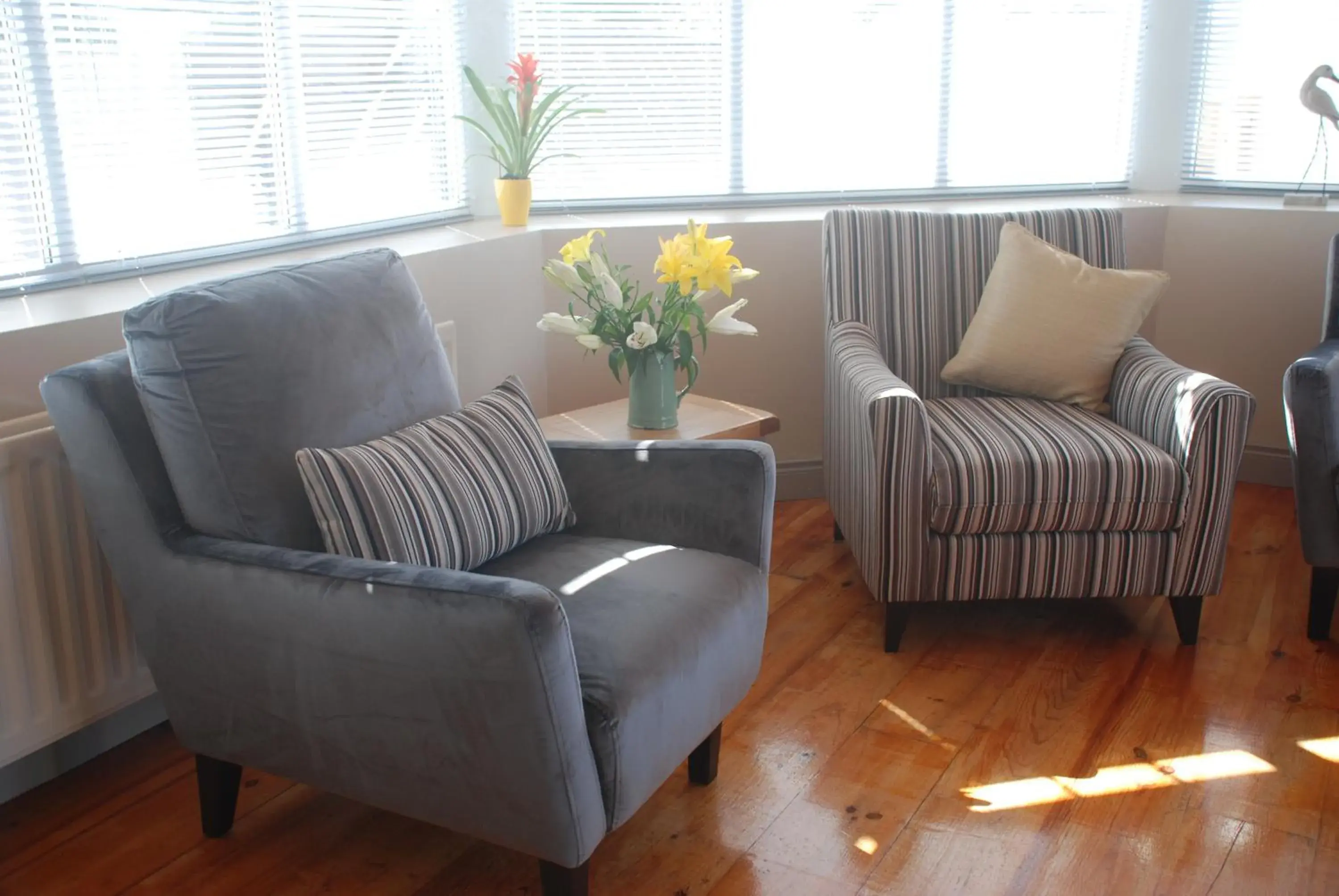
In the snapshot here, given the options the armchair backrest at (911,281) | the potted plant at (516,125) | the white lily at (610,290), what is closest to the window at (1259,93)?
the armchair backrest at (911,281)

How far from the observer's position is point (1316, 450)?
270 cm

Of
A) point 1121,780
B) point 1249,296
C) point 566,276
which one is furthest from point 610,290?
point 1249,296

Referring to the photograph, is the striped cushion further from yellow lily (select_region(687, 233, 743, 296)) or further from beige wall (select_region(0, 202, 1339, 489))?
beige wall (select_region(0, 202, 1339, 489))

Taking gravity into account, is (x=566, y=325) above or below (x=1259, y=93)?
below

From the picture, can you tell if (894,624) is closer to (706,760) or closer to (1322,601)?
(706,760)

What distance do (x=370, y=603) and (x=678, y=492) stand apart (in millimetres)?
682

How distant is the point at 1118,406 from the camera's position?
2979mm

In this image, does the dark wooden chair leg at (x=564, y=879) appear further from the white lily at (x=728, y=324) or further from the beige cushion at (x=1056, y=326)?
the beige cushion at (x=1056, y=326)

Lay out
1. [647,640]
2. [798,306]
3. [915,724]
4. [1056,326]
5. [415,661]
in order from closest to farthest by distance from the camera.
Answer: [415,661], [647,640], [915,724], [1056,326], [798,306]

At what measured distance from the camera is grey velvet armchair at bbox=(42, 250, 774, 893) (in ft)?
5.63

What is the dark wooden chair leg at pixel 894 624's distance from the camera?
2762mm

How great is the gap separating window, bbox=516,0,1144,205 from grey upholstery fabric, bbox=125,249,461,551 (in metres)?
1.60

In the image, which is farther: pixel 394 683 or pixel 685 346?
pixel 685 346

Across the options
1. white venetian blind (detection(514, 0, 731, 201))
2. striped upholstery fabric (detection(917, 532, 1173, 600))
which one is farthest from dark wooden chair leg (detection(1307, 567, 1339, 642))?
white venetian blind (detection(514, 0, 731, 201))
